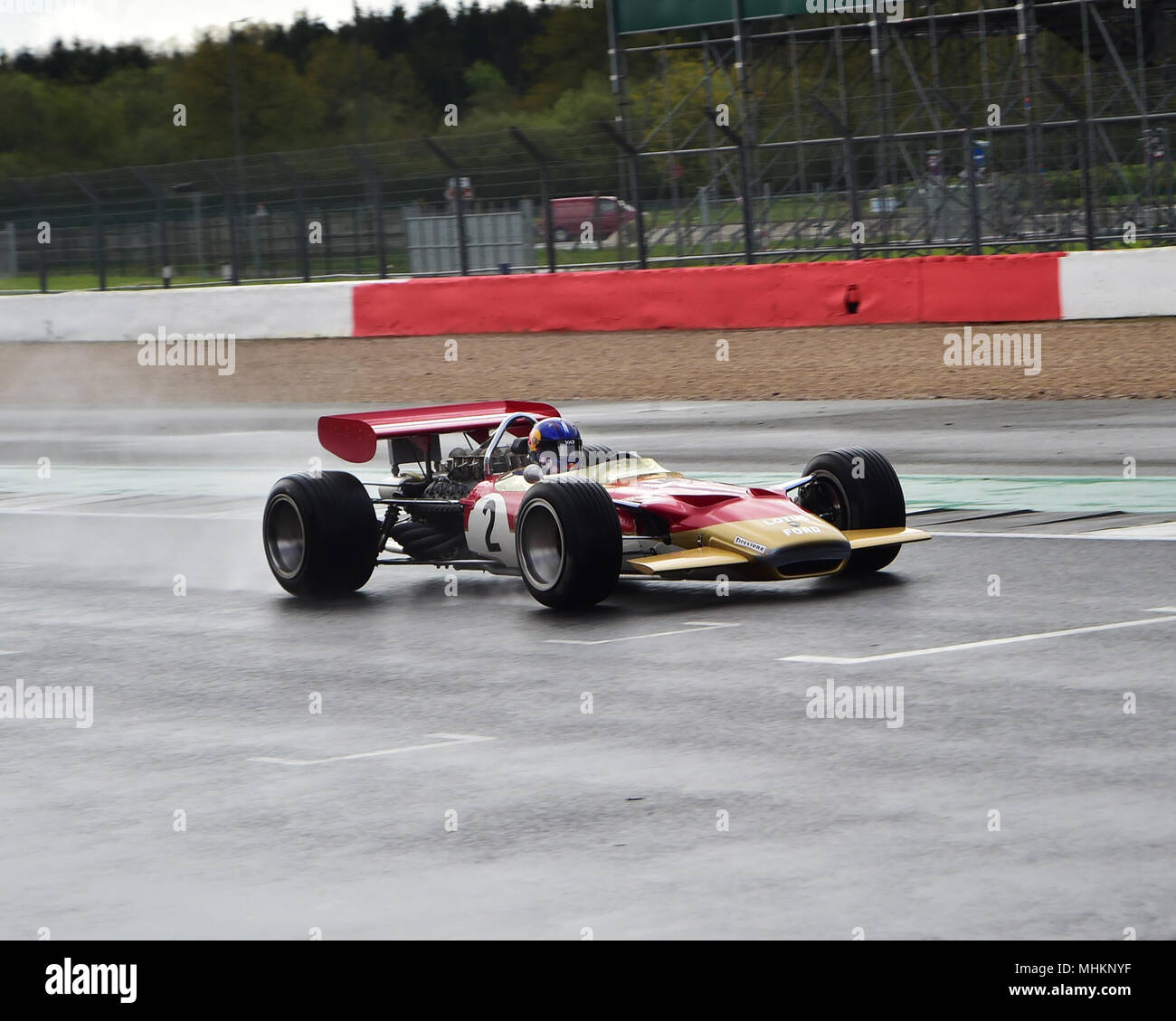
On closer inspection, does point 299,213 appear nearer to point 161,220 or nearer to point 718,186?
point 161,220

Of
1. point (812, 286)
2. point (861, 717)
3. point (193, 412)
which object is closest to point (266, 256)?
point (193, 412)

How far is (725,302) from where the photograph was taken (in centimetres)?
2606

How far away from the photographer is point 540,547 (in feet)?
34.9

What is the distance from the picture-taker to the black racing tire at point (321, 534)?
1149 cm

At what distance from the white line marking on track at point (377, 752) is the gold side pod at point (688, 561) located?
8.38 feet

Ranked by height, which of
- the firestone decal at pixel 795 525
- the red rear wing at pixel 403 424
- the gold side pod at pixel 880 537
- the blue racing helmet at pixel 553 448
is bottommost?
the gold side pod at pixel 880 537

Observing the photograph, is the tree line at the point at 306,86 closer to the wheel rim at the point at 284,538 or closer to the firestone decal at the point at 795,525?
the wheel rim at the point at 284,538

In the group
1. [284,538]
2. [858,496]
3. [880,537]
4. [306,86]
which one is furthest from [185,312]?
[306,86]

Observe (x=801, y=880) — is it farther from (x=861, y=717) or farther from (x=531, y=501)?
(x=531, y=501)

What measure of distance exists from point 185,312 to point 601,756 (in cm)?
2595

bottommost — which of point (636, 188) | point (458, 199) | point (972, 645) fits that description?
point (972, 645)

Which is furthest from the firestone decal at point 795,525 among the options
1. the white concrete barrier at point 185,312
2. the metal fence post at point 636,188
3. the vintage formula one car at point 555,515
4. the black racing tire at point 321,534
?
the white concrete barrier at point 185,312

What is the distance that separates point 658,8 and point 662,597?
28980 mm

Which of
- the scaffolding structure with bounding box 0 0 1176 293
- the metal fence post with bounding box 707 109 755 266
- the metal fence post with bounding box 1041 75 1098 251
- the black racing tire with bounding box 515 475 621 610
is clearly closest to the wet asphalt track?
the black racing tire with bounding box 515 475 621 610
